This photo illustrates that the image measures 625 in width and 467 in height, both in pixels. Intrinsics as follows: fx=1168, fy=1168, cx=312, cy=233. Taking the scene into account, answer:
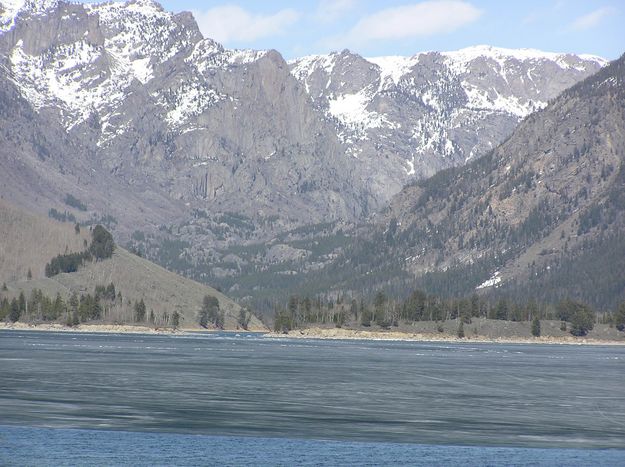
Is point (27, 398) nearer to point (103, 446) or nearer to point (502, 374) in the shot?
point (103, 446)

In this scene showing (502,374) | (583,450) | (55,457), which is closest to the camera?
(55,457)

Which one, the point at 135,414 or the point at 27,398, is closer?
the point at 135,414

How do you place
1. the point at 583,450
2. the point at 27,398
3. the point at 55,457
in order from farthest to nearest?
the point at 27,398 < the point at 583,450 < the point at 55,457

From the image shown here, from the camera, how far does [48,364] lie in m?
183

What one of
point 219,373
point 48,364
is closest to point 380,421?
point 219,373

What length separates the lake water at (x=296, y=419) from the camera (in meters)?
91.6

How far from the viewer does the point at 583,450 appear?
3844 inches

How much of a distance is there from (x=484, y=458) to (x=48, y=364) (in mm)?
106490

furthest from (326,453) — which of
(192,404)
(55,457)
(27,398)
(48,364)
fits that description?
(48,364)

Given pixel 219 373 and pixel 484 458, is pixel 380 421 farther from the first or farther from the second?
pixel 219 373

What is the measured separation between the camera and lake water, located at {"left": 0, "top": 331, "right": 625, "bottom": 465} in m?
91.6

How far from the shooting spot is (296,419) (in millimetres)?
112750

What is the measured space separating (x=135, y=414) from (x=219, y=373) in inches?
2441

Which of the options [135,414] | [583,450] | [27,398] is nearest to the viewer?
[583,450]
